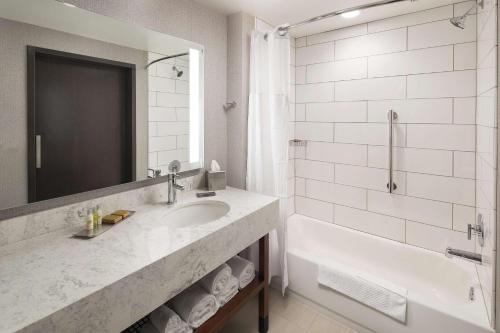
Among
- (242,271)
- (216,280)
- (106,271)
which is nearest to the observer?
(106,271)

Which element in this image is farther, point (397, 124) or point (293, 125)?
point (293, 125)

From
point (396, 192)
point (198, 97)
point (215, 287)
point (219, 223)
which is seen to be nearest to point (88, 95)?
point (198, 97)

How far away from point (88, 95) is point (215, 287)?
3.95 ft

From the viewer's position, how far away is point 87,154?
54.9 inches

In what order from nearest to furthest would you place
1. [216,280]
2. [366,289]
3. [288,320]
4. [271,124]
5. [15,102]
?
[15,102] < [216,280] < [366,289] < [288,320] < [271,124]

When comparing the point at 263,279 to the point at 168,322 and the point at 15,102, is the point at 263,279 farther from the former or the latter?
the point at 15,102

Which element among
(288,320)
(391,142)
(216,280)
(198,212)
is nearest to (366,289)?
(288,320)

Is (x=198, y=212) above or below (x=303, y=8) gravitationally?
below

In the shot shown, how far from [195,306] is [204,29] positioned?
71.4 inches

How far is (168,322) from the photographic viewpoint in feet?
4.04

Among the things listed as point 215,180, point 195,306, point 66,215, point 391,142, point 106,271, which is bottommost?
point 195,306

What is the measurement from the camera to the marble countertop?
0.75 m

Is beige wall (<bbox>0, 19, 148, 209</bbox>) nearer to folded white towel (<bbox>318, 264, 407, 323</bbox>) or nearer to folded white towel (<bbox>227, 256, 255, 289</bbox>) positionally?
folded white towel (<bbox>227, 256, 255, 289</bbox>)

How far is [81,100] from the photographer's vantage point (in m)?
1.35
